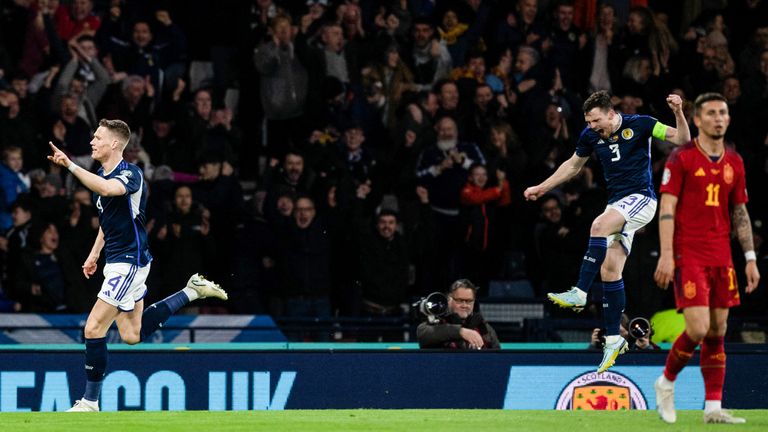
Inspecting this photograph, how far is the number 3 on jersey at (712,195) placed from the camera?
33.8 ft

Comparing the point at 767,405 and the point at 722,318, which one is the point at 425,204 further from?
the point at 722,318

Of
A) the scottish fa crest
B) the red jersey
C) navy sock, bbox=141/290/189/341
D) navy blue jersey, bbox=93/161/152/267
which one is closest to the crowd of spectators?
the scottish fa crest

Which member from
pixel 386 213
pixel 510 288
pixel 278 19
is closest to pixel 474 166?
pixel 386 213

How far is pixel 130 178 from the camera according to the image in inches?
480

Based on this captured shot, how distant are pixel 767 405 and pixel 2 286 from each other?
8891mm

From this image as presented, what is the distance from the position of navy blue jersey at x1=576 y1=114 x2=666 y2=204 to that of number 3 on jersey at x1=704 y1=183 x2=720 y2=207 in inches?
78.7

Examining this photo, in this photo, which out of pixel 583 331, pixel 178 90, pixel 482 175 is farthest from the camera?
pixel 178 90

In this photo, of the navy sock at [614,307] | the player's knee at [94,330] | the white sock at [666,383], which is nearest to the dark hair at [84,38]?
the player's knee at [94,330]

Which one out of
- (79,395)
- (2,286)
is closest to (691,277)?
(79,395)

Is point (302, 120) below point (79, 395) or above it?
above

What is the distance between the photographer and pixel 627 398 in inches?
557

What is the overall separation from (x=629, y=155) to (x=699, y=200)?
6.96 feet

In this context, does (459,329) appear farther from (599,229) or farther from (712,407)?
(712,407)

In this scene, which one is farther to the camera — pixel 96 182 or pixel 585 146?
pixel 585 146
